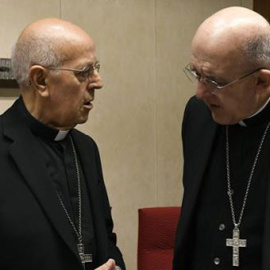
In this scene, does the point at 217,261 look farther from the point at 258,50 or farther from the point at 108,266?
the point at 258,50

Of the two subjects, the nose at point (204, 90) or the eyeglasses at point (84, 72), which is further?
→ the eyeglasses at point (84, 72)

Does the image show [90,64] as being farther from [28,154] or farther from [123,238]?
[123,238]

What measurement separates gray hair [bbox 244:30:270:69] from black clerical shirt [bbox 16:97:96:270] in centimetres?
81

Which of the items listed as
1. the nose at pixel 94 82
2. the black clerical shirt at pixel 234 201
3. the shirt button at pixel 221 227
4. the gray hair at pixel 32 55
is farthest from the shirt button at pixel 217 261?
the gray hair at pixel 32 55

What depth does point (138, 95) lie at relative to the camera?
3.93 m

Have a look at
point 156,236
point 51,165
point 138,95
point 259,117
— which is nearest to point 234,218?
point 259,117

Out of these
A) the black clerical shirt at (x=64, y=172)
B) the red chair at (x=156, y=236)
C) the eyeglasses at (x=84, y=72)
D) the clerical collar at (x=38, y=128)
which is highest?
the eyeglasses at (x=84, y=72)

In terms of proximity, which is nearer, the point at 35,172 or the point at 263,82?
the point at 263,82

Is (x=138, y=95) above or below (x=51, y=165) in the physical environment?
above

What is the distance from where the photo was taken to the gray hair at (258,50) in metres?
1.82

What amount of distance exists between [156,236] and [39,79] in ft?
4.31

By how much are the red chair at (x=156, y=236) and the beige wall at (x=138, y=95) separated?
90cm

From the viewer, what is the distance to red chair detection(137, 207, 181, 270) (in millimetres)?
2979

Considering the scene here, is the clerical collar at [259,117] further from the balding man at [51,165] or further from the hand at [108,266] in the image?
the hand at [108,266]
